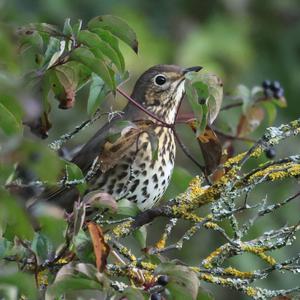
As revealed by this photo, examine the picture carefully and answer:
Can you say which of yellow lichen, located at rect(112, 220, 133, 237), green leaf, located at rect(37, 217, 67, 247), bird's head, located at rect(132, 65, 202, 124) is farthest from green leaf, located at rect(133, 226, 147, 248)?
bird's head, located at rect(132, 65, 202, 124)

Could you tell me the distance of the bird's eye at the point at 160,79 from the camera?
12.1 ft

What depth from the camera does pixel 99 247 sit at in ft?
6.36

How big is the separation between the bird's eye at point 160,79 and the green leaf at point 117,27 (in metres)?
1.40

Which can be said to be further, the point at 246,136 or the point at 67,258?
the point at 246,136

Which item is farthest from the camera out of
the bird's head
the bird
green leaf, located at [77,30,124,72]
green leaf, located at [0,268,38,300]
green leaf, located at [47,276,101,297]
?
the bird's head

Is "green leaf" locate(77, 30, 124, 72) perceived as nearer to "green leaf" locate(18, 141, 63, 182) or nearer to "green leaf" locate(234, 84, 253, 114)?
"green leaf" locate(18, 141, 63, 182)

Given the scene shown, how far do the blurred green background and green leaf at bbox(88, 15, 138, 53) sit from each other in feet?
9.55

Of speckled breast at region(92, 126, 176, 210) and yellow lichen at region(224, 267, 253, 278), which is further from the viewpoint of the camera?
speckled breast at region(92, 126, 176, 210)

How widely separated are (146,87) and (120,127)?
1546mm

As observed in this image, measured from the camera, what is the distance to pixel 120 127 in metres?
2.25

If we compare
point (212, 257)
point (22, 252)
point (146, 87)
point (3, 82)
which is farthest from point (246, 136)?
point (3, 82)

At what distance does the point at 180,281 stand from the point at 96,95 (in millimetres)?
511

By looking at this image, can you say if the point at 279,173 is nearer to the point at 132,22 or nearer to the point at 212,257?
the point at 212,257

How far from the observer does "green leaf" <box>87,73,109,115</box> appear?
2.24 m
